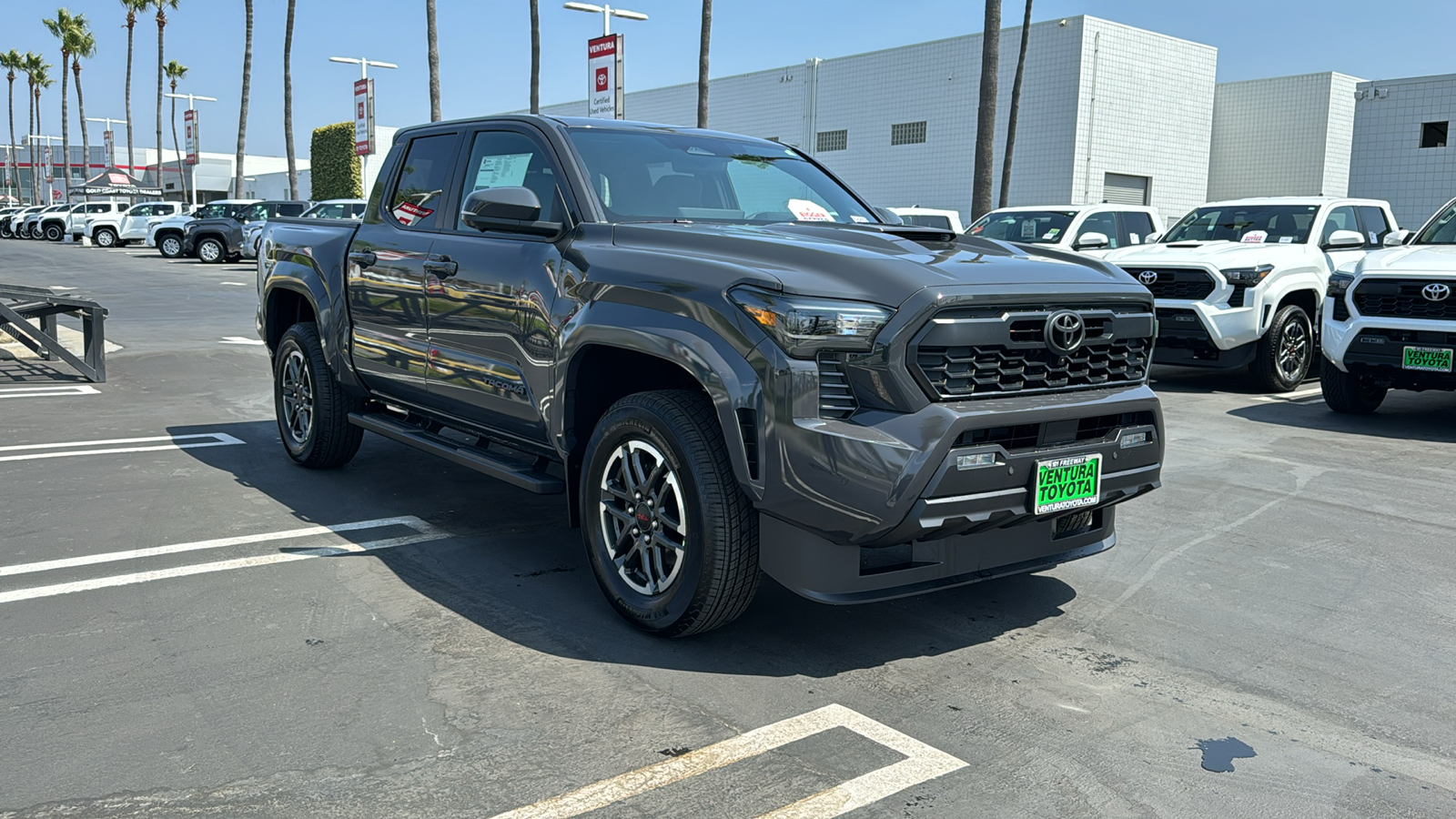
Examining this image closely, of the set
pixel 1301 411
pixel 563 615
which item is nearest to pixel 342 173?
pixel 1301 411

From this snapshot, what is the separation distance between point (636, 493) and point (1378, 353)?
22.1ft

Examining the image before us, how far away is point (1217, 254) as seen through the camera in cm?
1088

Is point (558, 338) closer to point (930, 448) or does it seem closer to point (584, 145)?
point (584, 145)

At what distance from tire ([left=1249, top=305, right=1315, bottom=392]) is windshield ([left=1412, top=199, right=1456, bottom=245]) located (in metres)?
1.25

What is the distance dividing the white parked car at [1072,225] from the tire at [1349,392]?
4.33 meters

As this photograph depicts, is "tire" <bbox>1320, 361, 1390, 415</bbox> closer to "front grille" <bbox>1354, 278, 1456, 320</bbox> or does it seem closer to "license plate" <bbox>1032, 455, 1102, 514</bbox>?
Answer: "front grille" <bbox>1354, 278, 1456, 320</bbox>

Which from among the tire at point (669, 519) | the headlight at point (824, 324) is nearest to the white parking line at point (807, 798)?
the tire at point (669, 519)

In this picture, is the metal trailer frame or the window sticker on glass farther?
the metal trailer frame

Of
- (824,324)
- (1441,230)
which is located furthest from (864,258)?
(1441,230)

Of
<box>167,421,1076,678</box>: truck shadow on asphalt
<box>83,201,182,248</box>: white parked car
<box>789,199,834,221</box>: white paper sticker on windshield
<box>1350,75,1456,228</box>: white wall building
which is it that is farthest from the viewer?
<box>83,201,182,248</box>: white parked car

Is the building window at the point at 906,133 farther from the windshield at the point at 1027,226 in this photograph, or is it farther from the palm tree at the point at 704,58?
the windshield at the point at 1027,226

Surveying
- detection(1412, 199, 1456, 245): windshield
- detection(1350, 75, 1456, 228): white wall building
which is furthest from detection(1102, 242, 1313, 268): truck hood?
detection(1350, 75, 1456, 228): white wall building

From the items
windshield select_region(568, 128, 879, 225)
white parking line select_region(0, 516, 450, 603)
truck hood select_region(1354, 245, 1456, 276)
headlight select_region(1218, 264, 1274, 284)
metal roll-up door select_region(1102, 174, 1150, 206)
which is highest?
metal roll-up door select_region(1102, 174, 1150, 206)

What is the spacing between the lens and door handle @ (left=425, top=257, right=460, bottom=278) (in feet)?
17.2
